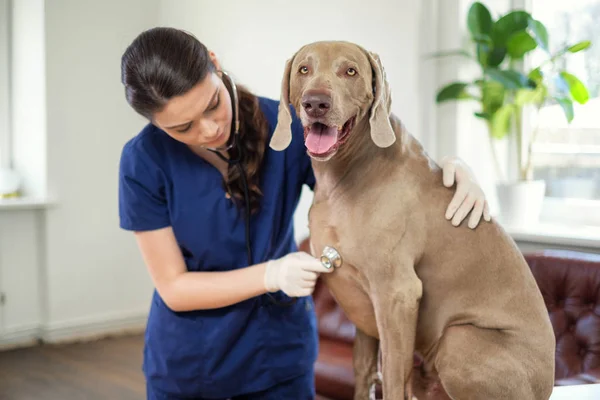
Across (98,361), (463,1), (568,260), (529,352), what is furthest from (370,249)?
(98,361)

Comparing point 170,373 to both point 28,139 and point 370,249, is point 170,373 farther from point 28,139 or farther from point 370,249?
point 28,139

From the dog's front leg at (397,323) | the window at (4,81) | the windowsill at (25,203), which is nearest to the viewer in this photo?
the dog's front leg at (397,323)

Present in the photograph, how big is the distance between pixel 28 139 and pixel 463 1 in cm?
297

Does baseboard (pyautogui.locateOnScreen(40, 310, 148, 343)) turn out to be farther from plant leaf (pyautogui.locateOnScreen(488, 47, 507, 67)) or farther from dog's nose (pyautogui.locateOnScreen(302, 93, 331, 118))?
dog's nose (pyautogui.locateOnScreen(302, 93, 331, 118))

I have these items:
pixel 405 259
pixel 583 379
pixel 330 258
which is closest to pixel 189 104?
pixel 330 258

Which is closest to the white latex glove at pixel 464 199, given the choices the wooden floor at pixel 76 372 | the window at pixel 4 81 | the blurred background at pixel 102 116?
the blurred background at pixel 102 116

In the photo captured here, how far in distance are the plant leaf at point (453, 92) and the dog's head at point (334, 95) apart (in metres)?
2.01

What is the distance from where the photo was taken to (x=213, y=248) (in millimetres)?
1693

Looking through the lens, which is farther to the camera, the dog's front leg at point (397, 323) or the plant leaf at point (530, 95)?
the plant leaf at point (530, 95)

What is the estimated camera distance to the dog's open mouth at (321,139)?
1.24 m

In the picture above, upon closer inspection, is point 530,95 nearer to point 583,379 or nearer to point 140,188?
point 583,379

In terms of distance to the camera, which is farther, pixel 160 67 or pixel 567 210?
pixel 567 210

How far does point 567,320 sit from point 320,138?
1.82 metres

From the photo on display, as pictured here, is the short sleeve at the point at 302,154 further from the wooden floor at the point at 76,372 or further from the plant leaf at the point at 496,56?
the wooden floor at the point at 76,372
